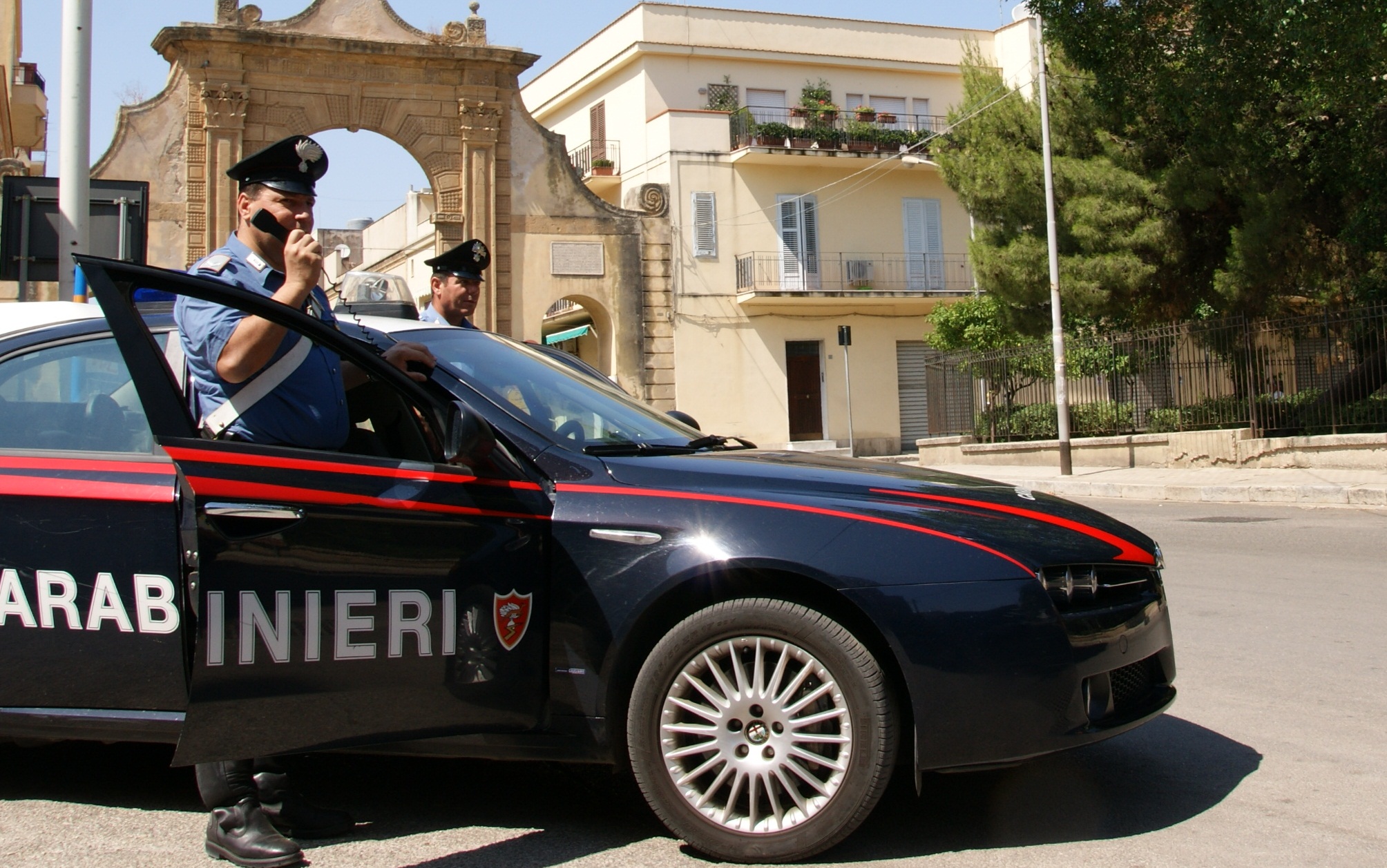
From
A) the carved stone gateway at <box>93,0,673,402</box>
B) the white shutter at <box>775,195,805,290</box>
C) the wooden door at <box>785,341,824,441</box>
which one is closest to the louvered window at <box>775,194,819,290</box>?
the white shutter at <box>775,195,805,290</box>

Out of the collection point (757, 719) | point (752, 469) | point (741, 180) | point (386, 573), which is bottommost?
point (757, 719)

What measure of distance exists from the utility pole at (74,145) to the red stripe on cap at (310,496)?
5744mm

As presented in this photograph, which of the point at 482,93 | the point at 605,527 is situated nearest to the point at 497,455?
the point at 605,527

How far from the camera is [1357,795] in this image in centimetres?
371

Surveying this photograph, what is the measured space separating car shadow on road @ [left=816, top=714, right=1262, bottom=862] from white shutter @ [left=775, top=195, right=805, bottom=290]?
1155 inches

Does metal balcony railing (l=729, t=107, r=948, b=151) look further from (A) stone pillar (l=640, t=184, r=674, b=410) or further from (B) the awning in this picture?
(B) the awning

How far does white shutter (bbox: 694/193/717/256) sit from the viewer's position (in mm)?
32188

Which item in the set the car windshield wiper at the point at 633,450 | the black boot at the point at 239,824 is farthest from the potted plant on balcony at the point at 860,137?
the black boot at the point at 239,824

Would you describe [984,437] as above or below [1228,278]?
below

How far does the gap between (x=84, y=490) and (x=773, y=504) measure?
185cm

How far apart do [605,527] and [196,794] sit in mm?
1675

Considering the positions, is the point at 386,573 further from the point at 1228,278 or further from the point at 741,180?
the point at 741,180

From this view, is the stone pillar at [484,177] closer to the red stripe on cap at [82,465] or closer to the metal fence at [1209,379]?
the metal fence at [1209,379]

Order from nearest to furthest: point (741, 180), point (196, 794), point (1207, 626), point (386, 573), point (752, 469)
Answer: point (386, 573)
point (752, 469)
point (196, 794)
point (1207, 626)
point (741, 180)
